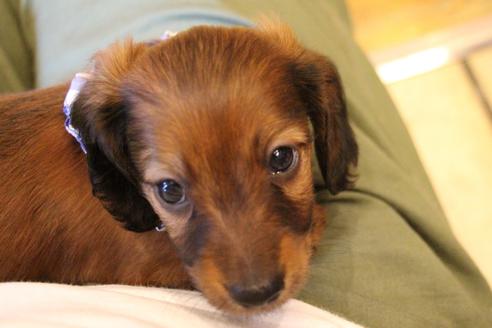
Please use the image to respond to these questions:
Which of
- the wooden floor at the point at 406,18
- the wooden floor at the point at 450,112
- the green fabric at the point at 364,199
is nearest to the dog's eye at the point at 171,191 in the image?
the green fabric at the point at 364,199

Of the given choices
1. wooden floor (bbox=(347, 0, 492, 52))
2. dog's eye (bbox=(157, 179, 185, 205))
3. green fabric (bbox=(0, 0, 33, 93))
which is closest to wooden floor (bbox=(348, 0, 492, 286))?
wooden floor (bbox=(347, 0, 492, 52))

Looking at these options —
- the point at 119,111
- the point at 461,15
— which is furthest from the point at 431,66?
the point at 119,111

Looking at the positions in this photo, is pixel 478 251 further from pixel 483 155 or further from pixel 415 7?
pixel 415 7

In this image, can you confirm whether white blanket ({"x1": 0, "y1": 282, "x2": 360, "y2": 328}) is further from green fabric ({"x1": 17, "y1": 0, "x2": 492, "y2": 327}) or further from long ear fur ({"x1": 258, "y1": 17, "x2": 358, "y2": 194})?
long ear fur ({"x1": 258, "y1": 17, "x2": 358, "y2": 194})

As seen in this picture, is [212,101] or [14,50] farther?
[14,50]

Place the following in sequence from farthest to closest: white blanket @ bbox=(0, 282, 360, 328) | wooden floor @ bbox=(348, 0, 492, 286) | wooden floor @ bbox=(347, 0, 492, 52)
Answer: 1. wooden floor @ bbox=(347, 0, 492, 52)
2. wooden floor @ bbox=(348, 0, 492, 286)
3. white blanket @ bbox=(0, 282, 360, 328)

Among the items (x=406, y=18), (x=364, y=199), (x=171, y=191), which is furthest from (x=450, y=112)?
(x=171, y=191)

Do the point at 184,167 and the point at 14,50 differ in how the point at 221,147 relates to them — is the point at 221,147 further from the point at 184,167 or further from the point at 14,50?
the point at 14,50

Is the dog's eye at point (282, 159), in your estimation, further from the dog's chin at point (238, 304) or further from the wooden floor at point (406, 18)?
the wooden floor at point (406, 18)
